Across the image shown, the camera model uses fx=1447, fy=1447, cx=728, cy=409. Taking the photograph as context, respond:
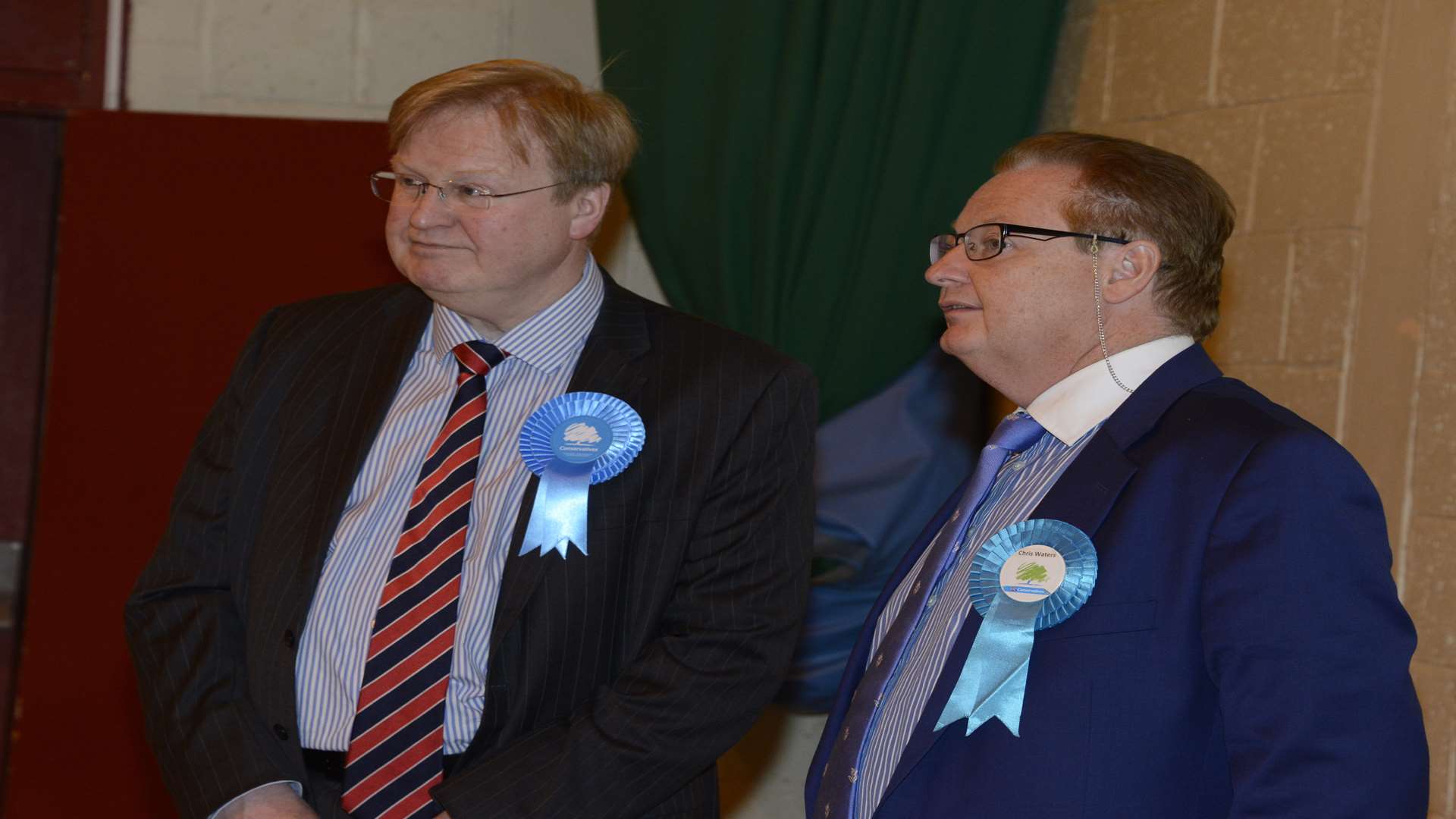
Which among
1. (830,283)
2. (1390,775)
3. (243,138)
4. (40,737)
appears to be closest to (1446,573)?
(1390,775)

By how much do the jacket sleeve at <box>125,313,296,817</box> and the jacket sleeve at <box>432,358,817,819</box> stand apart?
317 millimetres

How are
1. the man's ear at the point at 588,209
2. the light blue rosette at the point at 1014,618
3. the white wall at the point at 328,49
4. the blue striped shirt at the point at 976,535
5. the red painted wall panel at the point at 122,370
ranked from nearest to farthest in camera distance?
the light blue rosette at the point at 1014,618 < the blue striped shirt at the point at 976,535 < the man's ear at the point at 588,209 < the red painted wall panel at the point at 122,370 < the white wall at the point at 328,49

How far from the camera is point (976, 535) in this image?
177 centimetres

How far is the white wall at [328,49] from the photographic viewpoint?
3.46 m

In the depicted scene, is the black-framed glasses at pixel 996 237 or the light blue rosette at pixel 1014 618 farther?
the black-framed glasses at pixel 996 237

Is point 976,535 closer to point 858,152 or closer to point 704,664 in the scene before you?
point 704,664

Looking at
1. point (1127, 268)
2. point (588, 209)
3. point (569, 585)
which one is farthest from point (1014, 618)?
point (588, 209)

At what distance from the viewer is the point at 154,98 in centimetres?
346

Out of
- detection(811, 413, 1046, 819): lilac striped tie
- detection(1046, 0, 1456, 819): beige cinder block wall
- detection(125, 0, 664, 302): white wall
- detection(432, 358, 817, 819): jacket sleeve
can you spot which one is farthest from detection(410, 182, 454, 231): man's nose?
detection(125, 0, 664, 302): white wall

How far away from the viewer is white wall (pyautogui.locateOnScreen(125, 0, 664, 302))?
136 inches

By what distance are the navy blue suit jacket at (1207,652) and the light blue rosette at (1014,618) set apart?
0.02 meters

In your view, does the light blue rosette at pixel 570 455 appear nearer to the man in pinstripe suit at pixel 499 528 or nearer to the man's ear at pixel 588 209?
the man in pinstripe suit at pixel 499 528

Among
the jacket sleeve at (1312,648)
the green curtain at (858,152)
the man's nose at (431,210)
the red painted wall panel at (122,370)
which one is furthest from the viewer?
the red painted wall panel at (122,370)

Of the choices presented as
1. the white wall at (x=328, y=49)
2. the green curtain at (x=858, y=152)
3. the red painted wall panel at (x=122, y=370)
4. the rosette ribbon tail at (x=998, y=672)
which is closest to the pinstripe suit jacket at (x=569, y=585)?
the rosette ribbon tail at (x=998, y=672)
